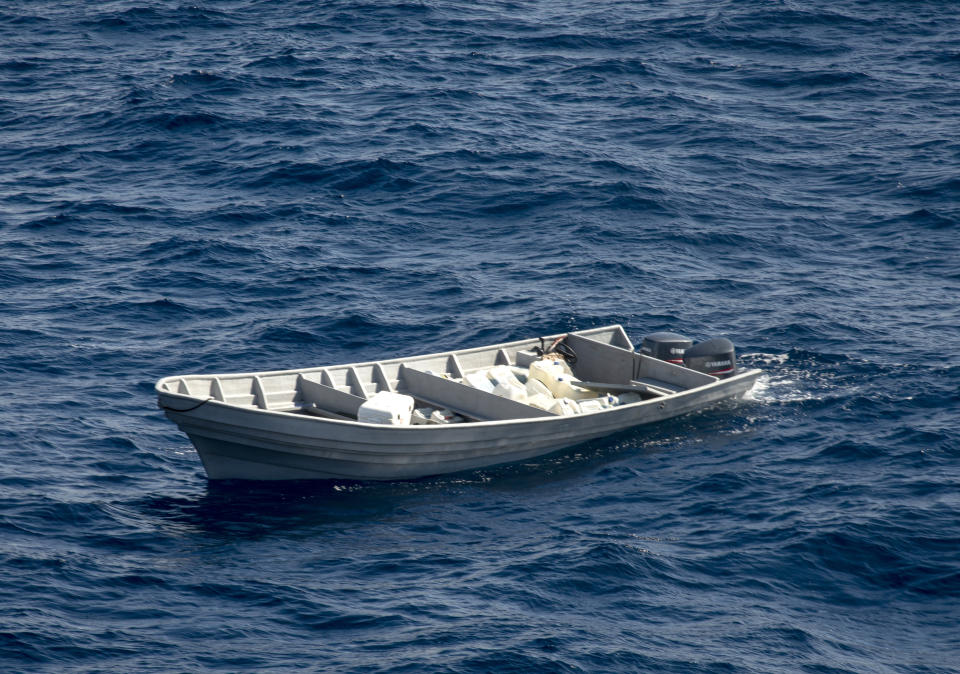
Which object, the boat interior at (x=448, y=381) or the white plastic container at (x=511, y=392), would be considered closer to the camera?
the boat interior at (x=448, y=381)

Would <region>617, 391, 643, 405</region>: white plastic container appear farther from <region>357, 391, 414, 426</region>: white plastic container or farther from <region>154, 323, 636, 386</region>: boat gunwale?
<region>357, 391, 414, 426</region>: white plastic container

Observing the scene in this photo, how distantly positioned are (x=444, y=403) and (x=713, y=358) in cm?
674

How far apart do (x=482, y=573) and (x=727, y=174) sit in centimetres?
2646

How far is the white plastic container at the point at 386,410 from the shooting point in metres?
25.8

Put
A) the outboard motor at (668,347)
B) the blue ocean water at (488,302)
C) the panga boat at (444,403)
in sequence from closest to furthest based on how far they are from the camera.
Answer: the blue ocean water at (488,302) < the panga boat at (444,403) < the outboard motor at (668,347)

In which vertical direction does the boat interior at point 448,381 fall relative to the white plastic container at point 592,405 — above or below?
above

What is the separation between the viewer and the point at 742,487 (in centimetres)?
2544

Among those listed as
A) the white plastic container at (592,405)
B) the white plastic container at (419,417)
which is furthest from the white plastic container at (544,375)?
the white plastic container at (419,417)

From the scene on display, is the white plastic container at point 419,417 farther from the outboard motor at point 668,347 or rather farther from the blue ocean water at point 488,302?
the outboard motor at point 668,347

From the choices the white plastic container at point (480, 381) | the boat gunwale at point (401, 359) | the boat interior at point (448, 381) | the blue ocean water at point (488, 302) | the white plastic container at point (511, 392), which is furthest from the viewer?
the white plastic container at point (480, 381)

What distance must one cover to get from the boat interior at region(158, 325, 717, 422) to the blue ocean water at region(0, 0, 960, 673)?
5.65ft

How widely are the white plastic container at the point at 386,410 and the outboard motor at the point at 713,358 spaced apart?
763 centimetres

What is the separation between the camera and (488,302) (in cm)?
A: 3547

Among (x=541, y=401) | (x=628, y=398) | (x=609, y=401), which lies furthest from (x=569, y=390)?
(x=541, y=401)
